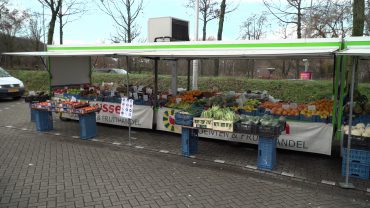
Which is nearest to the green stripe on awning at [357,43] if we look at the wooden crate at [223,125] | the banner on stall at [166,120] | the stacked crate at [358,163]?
the stacked crate at [358,163]

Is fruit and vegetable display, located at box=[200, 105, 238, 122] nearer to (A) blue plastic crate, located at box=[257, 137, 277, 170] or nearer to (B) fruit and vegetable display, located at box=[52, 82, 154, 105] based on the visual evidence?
(A) blue plastic crate, located at box=[257, 137, 277, 170]

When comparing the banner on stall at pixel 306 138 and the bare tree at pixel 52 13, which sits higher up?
the bare tree at pixel 52 13

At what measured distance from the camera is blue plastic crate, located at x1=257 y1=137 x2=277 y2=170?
6.13 metres

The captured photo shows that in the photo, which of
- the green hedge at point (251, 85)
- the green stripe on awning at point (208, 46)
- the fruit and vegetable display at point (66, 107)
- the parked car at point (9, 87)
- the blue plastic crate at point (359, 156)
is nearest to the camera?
the blue plastic crate at point (359, 156)

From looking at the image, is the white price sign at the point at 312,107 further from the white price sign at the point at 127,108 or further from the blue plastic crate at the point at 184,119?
the white price sign at the point at 127,108

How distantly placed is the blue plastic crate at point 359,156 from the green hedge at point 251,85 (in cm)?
711

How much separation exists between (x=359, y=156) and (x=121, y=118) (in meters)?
6.26

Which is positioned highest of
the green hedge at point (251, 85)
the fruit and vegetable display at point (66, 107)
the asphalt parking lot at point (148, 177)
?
the green hedge at point (251, 85)

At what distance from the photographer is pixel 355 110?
680 cm

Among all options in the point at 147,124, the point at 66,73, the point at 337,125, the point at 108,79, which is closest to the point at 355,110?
the point at 337,125

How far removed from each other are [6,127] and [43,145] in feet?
9.77

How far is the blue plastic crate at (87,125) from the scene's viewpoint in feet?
27.5

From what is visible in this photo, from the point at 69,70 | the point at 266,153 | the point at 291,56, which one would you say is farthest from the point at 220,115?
the point at 69,70

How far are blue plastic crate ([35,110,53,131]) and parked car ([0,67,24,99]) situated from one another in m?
7.55
